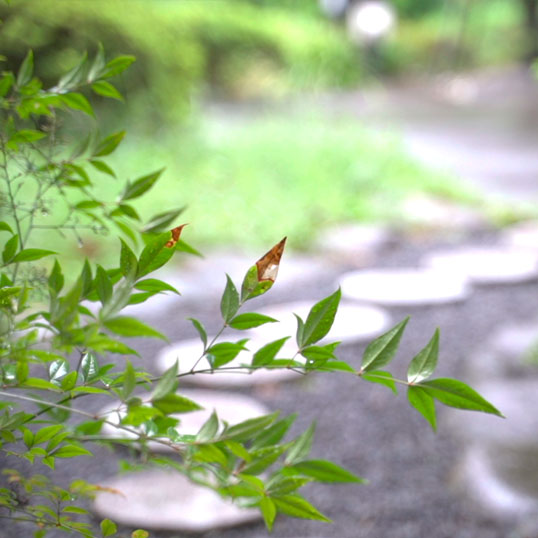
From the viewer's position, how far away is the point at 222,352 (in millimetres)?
637

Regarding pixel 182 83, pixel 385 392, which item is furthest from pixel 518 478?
pixel 182 83

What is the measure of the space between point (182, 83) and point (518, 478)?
4.49m

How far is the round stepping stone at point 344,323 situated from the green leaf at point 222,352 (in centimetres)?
186

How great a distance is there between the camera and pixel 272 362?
0.63 metres

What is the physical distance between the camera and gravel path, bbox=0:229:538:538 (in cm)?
176

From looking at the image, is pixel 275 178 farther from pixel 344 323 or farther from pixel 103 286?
pixel 103 286

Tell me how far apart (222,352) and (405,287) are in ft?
8.66

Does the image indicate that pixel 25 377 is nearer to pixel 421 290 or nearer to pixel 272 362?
pixel 272 362

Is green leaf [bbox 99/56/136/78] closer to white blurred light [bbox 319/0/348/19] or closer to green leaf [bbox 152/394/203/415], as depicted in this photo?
green leaf [bbox 152/394/203/415]

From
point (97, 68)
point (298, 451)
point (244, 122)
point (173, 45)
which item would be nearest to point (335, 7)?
point (244, 122)

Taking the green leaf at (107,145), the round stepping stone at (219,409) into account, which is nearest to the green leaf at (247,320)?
the green leaf at (107,145)

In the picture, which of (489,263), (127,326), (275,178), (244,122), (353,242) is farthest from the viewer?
(244,122)

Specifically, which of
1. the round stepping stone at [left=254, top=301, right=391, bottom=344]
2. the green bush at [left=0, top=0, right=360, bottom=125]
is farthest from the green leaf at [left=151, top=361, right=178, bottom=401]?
A: the green bush at [left=0, top=0, right=360, bottom=125]

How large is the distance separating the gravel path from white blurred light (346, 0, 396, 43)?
35.7 feet
